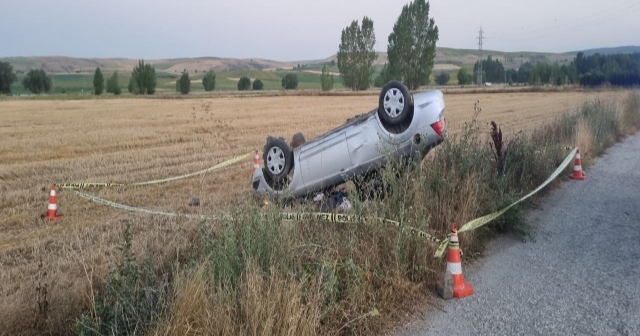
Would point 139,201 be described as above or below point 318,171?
below

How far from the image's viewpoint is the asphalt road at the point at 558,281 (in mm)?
4579

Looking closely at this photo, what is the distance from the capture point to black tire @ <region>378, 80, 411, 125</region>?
26.2ft

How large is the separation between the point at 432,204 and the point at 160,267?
3.26 m

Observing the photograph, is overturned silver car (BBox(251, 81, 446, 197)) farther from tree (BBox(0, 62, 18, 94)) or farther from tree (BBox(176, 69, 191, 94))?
tree (BBox(0, 62, 18, 94))

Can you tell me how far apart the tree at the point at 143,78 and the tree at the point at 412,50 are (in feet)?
123

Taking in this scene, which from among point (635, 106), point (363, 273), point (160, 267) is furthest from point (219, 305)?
point (635, 106)

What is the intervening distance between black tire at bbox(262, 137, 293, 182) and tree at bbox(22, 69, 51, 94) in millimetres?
101308

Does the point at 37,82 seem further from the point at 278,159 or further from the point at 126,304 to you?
the point at 126,304

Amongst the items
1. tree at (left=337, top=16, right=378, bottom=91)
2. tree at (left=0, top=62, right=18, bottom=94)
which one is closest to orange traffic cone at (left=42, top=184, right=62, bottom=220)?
tree at (left=337, top=16, right=378, bottom=91)

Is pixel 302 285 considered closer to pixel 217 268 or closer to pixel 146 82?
pixel 217 268

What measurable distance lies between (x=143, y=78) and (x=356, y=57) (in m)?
33.4

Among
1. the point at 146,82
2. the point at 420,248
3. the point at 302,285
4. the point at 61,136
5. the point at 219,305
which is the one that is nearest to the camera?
the point at 219,305

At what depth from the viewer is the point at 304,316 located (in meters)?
3.82

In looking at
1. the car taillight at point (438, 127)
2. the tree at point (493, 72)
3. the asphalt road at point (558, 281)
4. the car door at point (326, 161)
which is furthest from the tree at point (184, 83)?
the asphalt road at point (558, 281)
